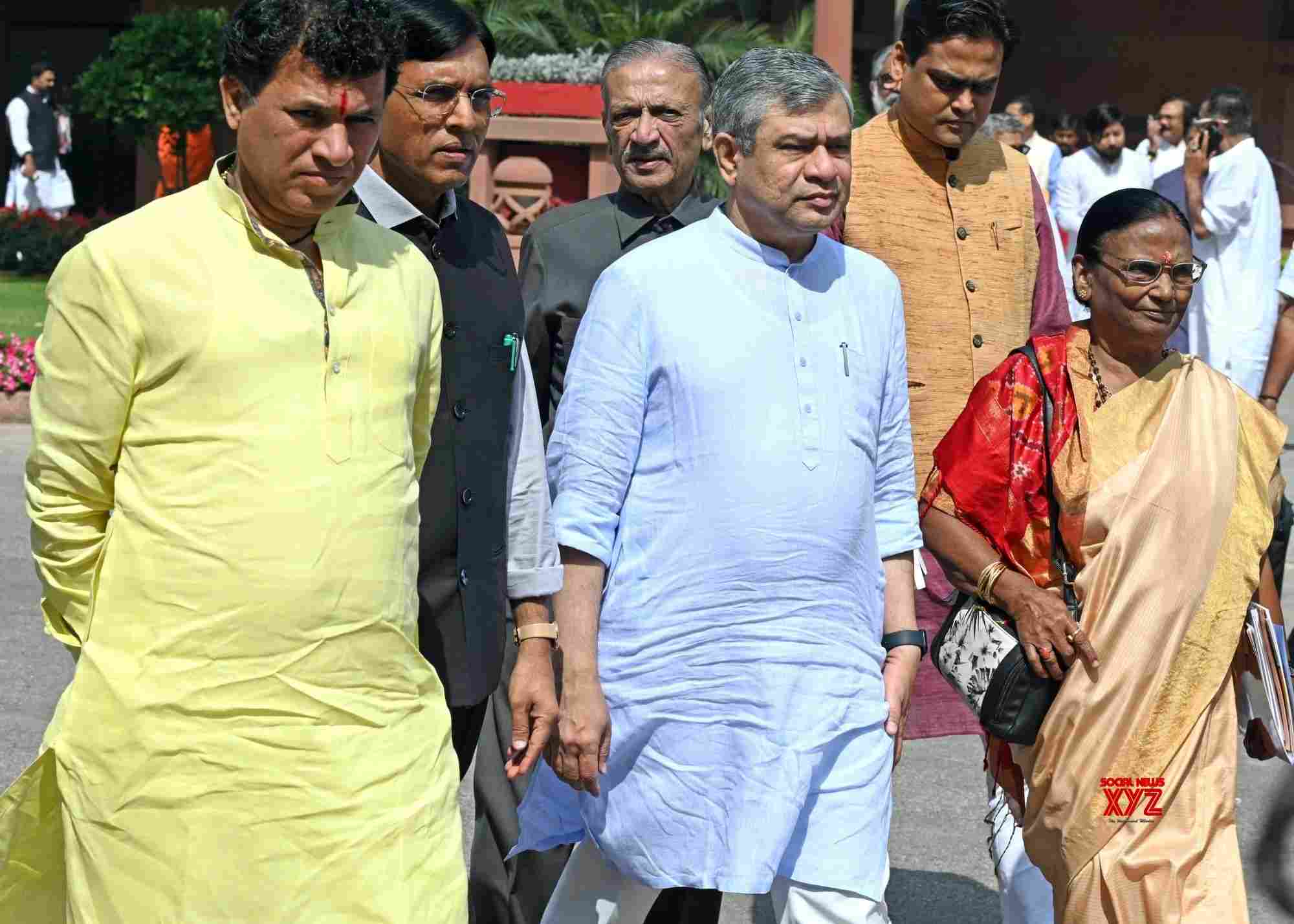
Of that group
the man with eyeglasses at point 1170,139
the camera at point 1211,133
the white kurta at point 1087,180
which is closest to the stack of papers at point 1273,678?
the camera at point 1211,133

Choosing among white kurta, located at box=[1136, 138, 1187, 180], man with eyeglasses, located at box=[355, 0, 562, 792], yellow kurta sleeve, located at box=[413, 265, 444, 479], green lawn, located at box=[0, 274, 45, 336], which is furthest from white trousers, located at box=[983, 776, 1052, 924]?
green lawn, located at box=[0, 274, 45, 336]

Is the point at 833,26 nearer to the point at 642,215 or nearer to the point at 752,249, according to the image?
the point at 642,215

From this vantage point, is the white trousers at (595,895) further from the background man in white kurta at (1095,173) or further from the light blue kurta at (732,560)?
the background man in white kurta at (1095,173)

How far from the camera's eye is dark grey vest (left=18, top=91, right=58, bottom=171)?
2197cm

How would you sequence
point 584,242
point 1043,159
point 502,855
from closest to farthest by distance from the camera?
point 502,855 < point 584,242 < point 1043,159

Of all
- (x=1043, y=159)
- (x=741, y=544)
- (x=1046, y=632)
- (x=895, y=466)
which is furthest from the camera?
(x=1043, y=159)

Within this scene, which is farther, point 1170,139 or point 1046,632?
point 1170,139

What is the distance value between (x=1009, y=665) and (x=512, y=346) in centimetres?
115

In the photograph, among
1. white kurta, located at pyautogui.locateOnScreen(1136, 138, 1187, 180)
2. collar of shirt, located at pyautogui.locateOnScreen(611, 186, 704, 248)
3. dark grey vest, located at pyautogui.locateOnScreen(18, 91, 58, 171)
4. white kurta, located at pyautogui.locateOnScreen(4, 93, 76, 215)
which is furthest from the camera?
white kurta, located at pyautogui.locateOnScreen(4, 93, 76, 215)

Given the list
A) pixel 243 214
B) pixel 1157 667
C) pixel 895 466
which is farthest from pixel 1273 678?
pixel 243 214

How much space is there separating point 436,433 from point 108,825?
1.01 m

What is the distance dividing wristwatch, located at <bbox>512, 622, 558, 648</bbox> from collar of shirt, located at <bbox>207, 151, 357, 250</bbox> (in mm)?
886

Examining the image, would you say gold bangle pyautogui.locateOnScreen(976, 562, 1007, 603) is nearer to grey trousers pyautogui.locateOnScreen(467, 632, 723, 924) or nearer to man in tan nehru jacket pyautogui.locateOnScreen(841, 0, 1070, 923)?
man in tan nehru jacket pyautogui.locateOnScreen(841, 0, 1070, 923)

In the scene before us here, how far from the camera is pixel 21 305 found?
17688 millimetres
